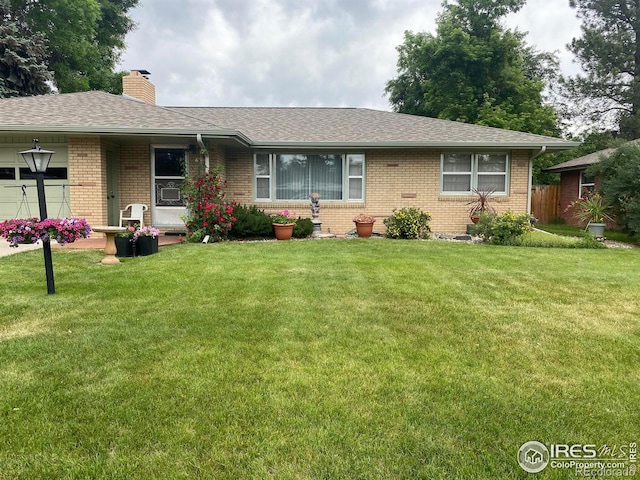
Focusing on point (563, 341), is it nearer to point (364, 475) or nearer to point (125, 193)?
point (364, 475)

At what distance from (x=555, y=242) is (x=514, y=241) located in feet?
3.20

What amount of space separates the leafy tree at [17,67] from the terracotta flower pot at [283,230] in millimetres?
14740

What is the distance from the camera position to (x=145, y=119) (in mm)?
9867

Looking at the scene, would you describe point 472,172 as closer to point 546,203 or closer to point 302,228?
point 302,228

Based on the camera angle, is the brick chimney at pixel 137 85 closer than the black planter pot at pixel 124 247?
No

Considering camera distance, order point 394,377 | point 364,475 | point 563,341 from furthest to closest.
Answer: point 563,341
point 394,377
point 364,475

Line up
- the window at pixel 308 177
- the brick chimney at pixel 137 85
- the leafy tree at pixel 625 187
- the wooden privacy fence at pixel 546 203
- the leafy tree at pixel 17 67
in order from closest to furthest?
the leafy tree at pixel 625 187
the window at pixel 308 177
the brick chimney at pixel 137 85
the leafy tree at pixel 17 67
the wooden privacy fence at pixel 546 203

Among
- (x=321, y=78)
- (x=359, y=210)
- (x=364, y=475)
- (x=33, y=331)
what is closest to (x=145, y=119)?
(x=359, y=210)

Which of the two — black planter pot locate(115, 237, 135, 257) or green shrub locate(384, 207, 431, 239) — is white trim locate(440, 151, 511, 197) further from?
black planter pot locate(115, 237, 135, 257)

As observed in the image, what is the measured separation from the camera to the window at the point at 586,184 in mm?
16484

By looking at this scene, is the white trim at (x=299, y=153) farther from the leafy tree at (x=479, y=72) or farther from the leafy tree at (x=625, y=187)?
the leafy tree at (x=479, y=72)

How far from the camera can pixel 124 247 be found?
25.6ft

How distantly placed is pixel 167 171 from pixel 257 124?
134 inches

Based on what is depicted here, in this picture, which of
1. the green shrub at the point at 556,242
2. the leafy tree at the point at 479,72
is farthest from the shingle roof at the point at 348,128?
the leafy tree at the point at 479,72
